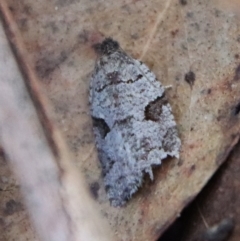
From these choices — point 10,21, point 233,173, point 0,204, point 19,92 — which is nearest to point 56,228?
point 0,204

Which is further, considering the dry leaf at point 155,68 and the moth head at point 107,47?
the moth head at point 107,47

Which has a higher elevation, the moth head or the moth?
the moth head

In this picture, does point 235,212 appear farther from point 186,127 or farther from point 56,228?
point 56,228

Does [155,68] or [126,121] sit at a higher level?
[155,68]

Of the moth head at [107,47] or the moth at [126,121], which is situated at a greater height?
the moth head at [107,47]

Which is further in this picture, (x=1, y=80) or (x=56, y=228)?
(x=1, y=80)

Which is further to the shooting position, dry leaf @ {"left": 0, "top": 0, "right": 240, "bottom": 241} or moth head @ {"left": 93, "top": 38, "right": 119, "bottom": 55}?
moth head @ {"left": 93, "top": 38, "right": 119, "bottom": 55}
